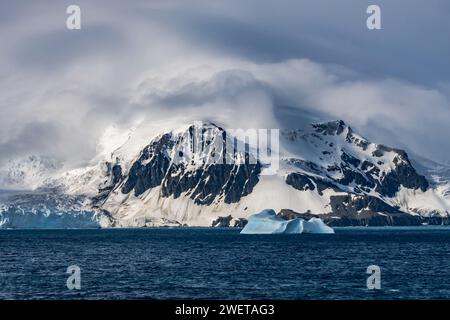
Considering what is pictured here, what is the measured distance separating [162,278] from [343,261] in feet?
173

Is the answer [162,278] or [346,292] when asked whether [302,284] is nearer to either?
[346,292]

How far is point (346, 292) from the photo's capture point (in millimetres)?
109812
